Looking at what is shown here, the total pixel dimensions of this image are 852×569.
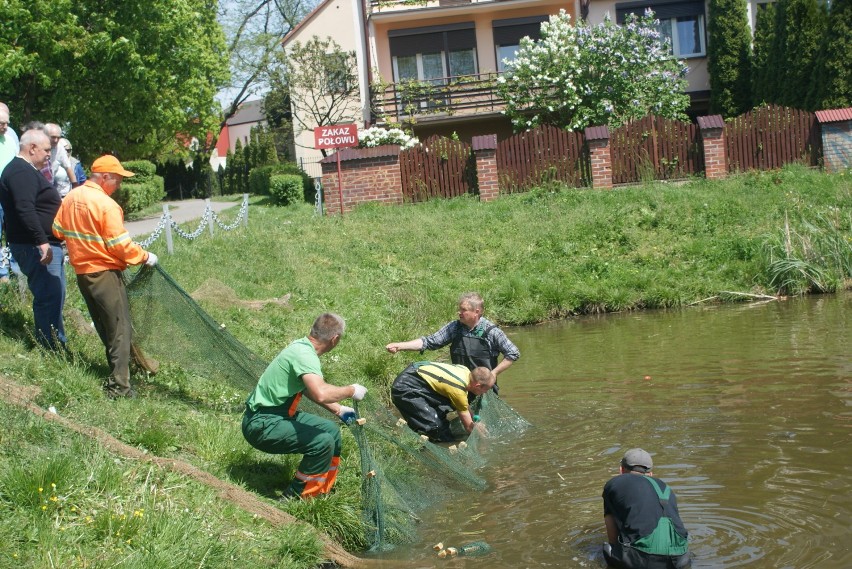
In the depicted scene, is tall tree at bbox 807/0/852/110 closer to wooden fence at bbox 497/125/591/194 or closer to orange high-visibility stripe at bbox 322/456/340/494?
wooden fence at bbox 497/125/591/194

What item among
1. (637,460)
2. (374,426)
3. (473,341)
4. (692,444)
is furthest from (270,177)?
(637,460)

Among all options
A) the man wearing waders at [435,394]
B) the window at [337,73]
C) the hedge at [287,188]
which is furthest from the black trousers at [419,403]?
the window at [337,73]

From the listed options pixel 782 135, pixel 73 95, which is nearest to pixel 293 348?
pixel 782 135

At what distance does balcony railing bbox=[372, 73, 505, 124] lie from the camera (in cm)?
3262

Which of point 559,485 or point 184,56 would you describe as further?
point 184,56

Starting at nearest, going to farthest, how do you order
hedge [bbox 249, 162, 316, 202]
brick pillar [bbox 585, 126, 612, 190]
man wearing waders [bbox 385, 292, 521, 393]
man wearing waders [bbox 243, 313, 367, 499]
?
man wearing waders [bbox 243, 313, 367, 499], man wearing waders [bbox 385, 292, 521, 393], brick pillar [bbox 585, 126, 612, 190], hedge [bbox 249, 162, 316, 202]

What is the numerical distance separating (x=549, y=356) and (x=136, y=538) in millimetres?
9085

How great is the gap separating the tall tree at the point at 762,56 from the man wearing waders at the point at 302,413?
1019 inches

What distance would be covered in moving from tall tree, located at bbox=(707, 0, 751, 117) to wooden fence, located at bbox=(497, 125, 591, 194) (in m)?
10.6

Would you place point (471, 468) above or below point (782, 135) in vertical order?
below

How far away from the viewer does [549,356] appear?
14.1 m

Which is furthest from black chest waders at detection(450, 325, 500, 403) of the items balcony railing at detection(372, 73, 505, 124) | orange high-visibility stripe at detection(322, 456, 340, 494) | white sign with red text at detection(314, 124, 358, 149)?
balcony railing at detection(372, 73, 505, 124)

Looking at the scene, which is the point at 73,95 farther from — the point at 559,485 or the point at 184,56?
the point at 559,485

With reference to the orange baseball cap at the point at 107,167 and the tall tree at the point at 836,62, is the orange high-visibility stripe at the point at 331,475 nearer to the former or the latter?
the orange baseball cap at the point at 107,167
